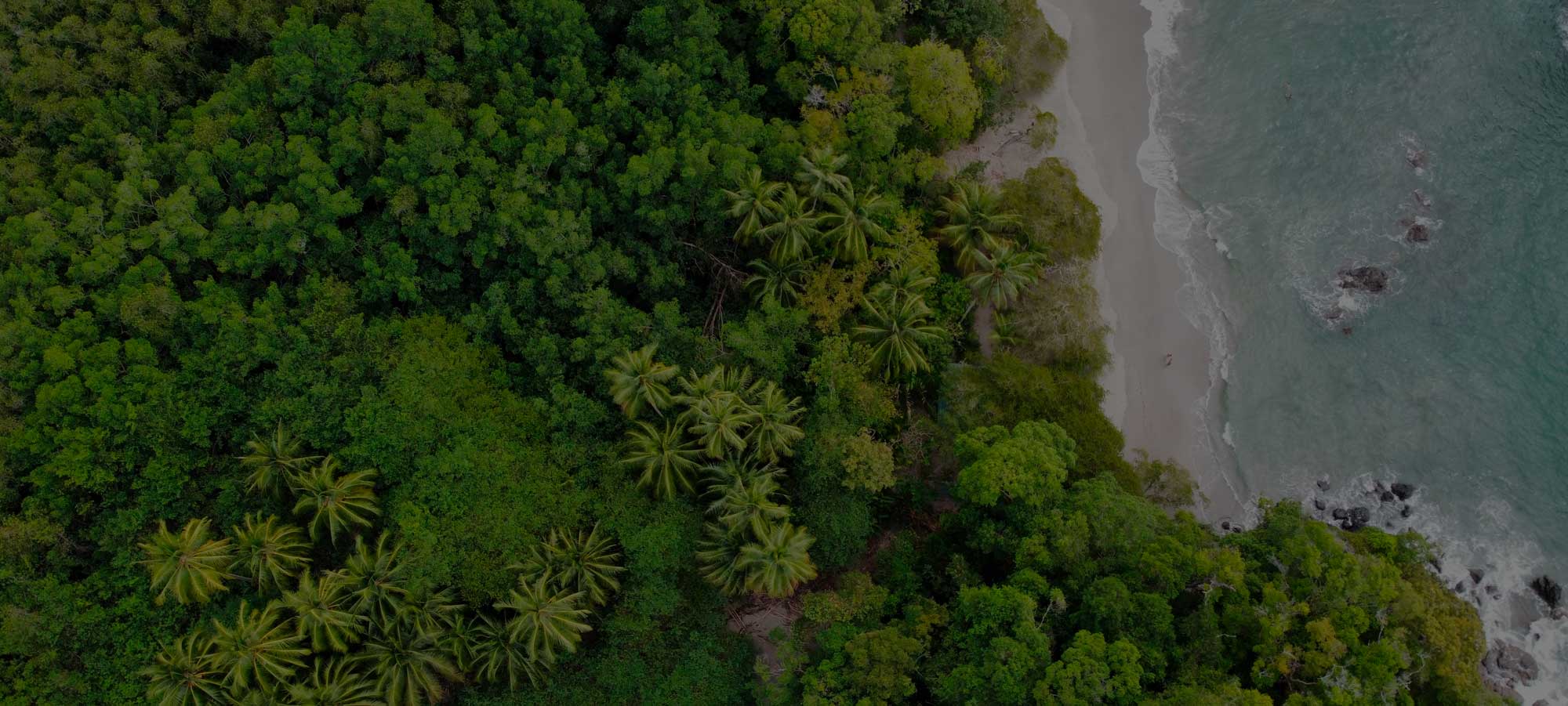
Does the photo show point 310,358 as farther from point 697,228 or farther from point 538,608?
point 697,228

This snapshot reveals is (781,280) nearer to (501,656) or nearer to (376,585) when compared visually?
(501,656)

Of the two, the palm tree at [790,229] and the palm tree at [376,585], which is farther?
the palm tree at [790,229]

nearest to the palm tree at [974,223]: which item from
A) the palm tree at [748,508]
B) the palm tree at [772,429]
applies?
the palm tree at [772,429]

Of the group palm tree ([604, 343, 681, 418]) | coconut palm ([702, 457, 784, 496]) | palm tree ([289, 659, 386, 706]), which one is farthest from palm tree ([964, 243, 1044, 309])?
palm tree ([289, 659, 386, 706])

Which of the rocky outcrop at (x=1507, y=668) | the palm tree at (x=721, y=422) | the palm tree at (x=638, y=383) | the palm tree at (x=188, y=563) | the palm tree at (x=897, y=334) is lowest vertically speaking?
the palm tree at (x=188, y=563)

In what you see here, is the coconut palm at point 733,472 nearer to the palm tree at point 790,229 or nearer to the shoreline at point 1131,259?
the palm tree at point 790,229

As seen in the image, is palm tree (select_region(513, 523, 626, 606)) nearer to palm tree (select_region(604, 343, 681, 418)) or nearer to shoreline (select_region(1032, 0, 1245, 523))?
palm tree (select_region(604, 343, 681, 418))

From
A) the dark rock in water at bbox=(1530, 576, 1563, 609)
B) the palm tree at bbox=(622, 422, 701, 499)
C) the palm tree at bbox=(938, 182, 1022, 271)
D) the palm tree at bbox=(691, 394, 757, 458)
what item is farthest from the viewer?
the palm tree at bbox=(938, 182, 1022, 271)

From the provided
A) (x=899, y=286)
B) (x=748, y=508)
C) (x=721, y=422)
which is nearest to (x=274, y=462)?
(x=721, y=422)
